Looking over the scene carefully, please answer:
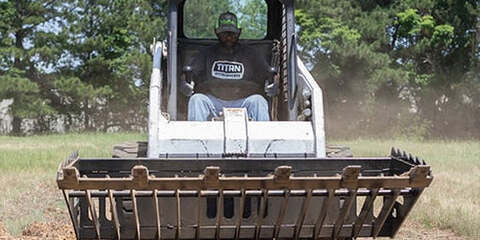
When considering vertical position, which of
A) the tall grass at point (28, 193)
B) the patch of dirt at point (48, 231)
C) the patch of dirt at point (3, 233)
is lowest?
the tall grass at point (28, 193)

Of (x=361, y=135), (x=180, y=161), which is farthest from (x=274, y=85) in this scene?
(x=361, y=135)

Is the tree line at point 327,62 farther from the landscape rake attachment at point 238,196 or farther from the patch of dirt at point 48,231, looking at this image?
the landscape rake attachment at point 238,196

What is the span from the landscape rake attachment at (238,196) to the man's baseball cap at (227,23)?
223 cm

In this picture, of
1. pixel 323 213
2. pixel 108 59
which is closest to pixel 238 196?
pixel 323 213

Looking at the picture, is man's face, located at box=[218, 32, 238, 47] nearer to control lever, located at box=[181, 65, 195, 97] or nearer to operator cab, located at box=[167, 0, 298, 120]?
operator cab, located at box=[167, 0, 298, 120]

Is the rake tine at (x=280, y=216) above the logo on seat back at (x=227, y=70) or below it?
below

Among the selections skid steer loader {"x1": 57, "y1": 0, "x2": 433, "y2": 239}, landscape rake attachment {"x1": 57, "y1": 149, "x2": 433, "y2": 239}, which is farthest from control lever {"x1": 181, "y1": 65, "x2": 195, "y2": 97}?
landscape rake attachment {"x1": 57, "y1": 149, "x2": 433, "y2": 239}

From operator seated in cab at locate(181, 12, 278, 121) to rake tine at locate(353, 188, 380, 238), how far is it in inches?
82.6

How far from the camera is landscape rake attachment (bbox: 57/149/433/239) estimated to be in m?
3.93

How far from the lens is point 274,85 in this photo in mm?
6559

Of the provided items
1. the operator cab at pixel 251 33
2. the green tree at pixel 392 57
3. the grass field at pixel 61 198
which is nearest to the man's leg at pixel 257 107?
the operator cab at pixel 251 33

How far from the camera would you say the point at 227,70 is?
6598 mm

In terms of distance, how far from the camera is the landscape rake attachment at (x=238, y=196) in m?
3.93

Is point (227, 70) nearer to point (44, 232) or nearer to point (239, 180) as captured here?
point (44, 232)
